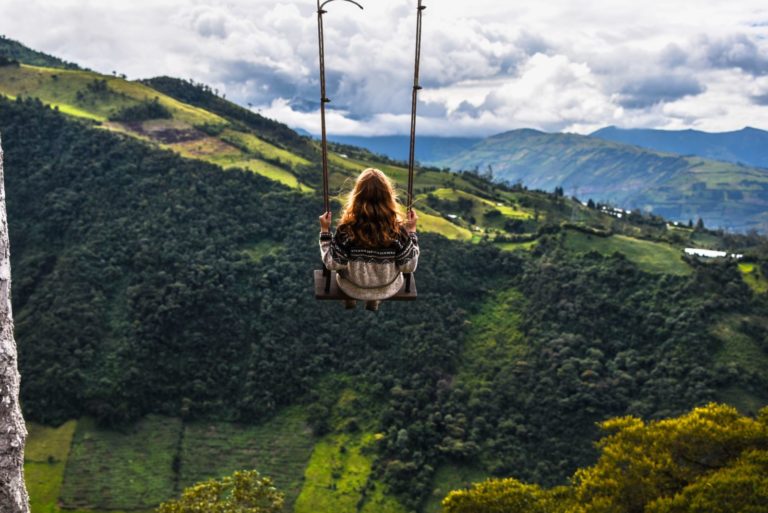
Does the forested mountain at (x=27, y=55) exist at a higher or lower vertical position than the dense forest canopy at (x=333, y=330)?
higher

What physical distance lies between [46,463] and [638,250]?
184ft

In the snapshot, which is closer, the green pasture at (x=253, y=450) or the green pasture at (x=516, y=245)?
the green pasture at (x=253, y=450)

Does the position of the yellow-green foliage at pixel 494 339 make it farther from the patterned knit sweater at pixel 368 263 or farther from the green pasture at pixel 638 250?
the patterned knit sweater at pixel 368 263

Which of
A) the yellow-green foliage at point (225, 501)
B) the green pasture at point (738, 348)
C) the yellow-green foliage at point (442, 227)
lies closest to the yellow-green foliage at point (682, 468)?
the yellow-green foliage at point (225, 501)

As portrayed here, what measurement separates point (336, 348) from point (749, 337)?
3559 cm

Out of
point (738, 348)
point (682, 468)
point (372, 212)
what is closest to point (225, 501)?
point (682, 468)

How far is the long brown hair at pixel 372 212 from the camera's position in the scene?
6832 mm

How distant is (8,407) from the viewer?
4.92m

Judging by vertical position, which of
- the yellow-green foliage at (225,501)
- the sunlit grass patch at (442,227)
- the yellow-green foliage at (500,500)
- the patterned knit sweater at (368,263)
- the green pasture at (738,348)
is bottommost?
the yellow-green foliage at (225,501)

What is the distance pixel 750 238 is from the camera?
356 feet

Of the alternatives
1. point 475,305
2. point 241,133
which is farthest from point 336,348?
point 241,133

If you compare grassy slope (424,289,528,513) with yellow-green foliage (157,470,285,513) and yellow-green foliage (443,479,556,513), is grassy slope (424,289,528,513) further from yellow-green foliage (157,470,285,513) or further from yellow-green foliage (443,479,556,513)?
yellow-green foliage (443,479,556,513)

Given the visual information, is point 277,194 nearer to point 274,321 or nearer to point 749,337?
point 274,321

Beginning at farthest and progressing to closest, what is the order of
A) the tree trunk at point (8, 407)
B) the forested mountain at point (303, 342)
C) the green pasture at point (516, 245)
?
the green pasture at point (516, 245) < the forested mountain at point (303, 342) < the tree trunk at point (8, 407)
